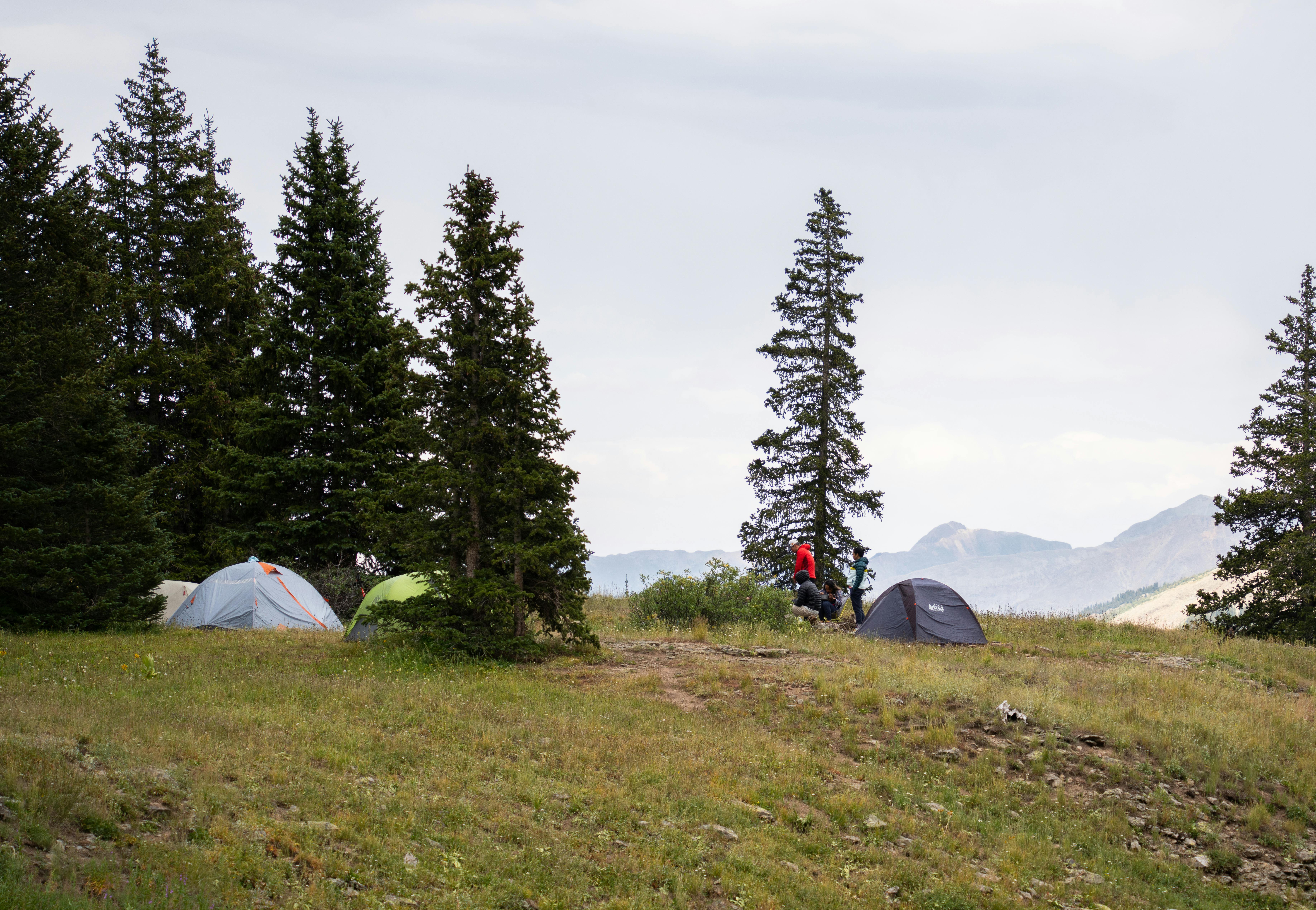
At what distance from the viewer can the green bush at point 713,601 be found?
2208 cm

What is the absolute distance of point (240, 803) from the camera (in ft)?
25.0

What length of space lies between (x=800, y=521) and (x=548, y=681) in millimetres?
18007

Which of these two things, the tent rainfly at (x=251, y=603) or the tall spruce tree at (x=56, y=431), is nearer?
the tall spruce tree at (x=56, y=431)

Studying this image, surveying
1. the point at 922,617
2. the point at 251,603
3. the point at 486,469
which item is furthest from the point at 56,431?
the point at 922,617

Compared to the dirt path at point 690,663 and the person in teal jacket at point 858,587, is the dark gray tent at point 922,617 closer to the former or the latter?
the person in teal jacket at point 858,587

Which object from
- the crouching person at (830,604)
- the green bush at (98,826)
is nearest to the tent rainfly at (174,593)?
the crouching person at (830,604)

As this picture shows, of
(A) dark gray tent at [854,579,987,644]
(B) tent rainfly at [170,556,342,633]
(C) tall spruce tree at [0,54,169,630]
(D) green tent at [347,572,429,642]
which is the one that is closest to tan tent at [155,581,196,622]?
(B) tent rainfly at [170,556,342,633]

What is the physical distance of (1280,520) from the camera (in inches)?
1257

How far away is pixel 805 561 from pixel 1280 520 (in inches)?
863

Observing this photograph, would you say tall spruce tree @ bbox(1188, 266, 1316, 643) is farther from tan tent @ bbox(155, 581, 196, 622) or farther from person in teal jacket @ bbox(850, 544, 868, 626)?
tan tent @ bbox(155, 581, 196, 622)

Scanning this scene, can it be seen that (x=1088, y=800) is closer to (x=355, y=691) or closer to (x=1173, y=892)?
(x=1173, y=892)

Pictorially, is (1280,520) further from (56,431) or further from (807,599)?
(56,431)

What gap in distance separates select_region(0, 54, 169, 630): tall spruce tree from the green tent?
4.68 meters

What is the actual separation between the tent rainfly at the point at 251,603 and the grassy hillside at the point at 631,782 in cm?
454
